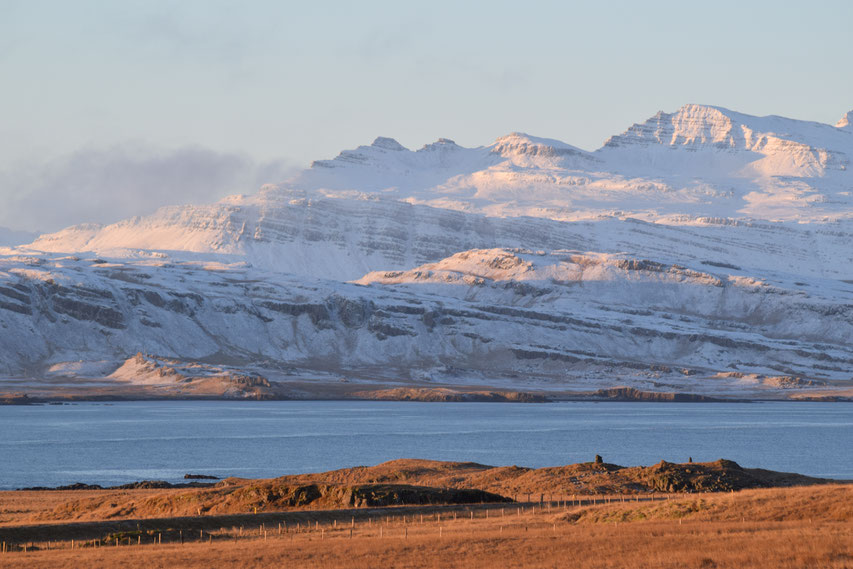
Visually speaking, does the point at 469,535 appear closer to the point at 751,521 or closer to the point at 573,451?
the point at 751,521

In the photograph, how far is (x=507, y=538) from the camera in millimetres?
52375

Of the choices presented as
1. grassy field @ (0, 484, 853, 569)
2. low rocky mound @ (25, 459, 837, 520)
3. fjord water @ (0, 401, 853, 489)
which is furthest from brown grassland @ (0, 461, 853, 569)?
fjord water @ (0, 401, 853, 489)

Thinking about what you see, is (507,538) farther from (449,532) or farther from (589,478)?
(589,478)

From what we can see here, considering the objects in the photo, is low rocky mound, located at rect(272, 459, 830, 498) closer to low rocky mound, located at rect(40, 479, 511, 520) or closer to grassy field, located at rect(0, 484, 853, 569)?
low rocky mound, located at rect(40, 479, 511, 520)

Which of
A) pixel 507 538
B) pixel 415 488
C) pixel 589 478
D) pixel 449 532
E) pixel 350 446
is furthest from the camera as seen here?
pixel 350 446

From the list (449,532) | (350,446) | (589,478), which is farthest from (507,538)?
(350,446)

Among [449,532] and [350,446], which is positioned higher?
[449,532]

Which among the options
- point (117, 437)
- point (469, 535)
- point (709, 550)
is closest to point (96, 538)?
point (469, 535)

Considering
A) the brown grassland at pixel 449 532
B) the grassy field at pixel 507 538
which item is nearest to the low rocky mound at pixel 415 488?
the brown grassland at pixel 449 532

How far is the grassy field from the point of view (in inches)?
1801

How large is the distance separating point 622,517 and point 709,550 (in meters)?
13.4

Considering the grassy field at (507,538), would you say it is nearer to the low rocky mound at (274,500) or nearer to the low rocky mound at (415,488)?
the low rocky mound at (274,500)

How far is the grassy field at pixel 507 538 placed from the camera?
45750 mm

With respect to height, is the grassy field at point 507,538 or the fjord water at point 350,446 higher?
the grassy field at point 507,538
